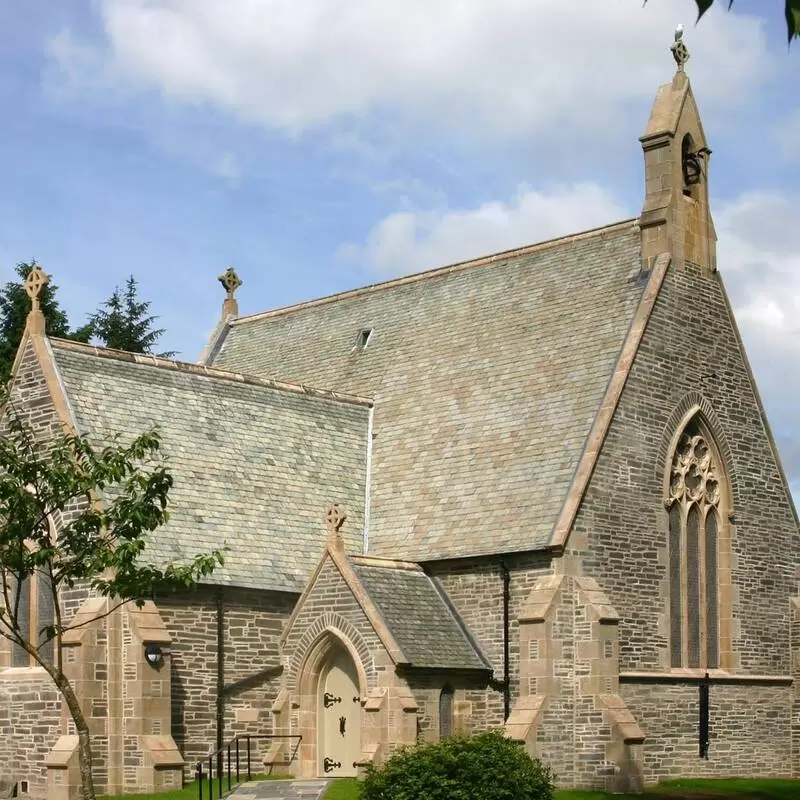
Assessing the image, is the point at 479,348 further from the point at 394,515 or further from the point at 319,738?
the point at 319,738

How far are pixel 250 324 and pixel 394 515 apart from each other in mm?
15100

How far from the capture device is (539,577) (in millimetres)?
29703

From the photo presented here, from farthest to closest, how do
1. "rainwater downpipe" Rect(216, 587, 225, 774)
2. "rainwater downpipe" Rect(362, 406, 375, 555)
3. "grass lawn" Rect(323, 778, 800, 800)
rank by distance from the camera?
1. "rainwater downpipe" Rect(362, 406, 375, 555)
2. "rainwater downpipe" Rect(216, 587, 225, 774)
3. "grass lawn" Rect(323, 778, 800, 800)

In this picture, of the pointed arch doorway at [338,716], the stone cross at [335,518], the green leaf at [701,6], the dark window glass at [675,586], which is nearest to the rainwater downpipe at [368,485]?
the pointed arch doorway at [338,716]

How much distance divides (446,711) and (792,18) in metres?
24.3

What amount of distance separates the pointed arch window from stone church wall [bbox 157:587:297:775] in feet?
29.9

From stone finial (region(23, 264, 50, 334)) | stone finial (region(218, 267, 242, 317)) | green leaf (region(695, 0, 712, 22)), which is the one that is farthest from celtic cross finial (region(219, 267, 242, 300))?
green leaf (region(695, 0, 712, 22))

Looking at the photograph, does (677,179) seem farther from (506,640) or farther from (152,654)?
(152,654)

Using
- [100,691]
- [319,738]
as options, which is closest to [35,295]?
[100,691]

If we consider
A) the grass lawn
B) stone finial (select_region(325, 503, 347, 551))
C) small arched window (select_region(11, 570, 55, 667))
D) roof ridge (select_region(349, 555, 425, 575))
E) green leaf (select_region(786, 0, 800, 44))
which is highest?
green leaf (select_region(786, 0, 800, 44))

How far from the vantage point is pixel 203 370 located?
3641 centimetres

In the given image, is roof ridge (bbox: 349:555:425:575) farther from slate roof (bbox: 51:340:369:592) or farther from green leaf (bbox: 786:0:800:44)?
green leaf (bbox: 786:0:800:44)

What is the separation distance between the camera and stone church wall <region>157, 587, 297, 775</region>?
99.6 ft

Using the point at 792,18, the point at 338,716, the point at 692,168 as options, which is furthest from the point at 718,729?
the point at 792,18
